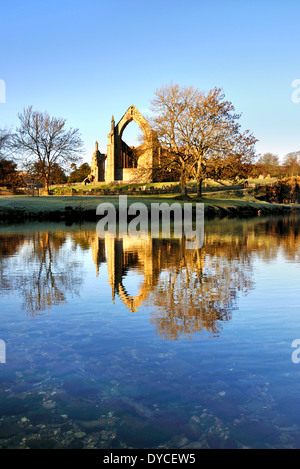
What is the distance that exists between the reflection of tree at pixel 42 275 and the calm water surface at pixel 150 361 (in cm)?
5

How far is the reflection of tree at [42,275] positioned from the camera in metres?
8.35

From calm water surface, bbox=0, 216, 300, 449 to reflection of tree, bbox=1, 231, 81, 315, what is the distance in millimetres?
48

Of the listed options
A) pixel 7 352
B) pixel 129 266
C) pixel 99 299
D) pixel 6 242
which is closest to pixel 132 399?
pixel 7 352

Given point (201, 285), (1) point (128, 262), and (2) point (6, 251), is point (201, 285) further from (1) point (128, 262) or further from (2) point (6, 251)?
(2) point (6, 251)

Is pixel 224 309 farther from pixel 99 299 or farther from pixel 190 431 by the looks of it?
pixel 190 431

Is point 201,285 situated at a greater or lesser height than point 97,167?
lesser

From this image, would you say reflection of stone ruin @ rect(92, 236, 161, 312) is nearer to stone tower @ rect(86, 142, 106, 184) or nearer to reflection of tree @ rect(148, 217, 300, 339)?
reflection of tree @ rect(148, 217, 300, 339)

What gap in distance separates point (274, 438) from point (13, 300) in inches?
236

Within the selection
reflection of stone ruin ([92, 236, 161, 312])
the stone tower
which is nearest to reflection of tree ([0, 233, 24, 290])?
reflection of stone ruin ([92, 236, 161, 312])

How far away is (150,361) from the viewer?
5051 mm

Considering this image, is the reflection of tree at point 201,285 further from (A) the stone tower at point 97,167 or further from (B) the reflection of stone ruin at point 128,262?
(A) the stone tower at point 97,167

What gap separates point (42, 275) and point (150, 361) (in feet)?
21.4

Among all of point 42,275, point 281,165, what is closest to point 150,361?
point 42,275

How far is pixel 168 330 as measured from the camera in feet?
20.3
